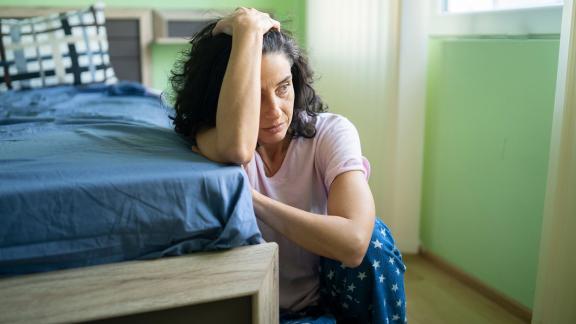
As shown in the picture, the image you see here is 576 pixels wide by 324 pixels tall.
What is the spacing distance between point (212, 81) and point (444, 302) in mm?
1319

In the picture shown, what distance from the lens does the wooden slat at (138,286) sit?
812 millimetres

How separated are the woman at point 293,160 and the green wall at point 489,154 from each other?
34.3 inches

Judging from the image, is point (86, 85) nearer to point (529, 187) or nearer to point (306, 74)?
point (306, 74)

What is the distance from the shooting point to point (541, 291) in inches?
63.5

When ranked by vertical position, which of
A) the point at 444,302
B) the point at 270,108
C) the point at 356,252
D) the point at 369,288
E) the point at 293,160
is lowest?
the point at 444,302

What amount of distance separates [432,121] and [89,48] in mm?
1492

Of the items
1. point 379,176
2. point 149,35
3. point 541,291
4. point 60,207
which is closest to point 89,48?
point 149,35

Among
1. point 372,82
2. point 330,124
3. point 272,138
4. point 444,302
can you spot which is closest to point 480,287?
point 444,302

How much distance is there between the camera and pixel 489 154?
2.04 meters

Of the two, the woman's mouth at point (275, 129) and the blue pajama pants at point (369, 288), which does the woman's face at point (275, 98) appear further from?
the blue pajama pants at point (369, 288)

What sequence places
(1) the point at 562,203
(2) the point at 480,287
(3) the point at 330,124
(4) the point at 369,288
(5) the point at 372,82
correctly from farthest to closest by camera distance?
1. (5) the point at 372,82
2. (2) the point at 480,287
3. (1) the point at 562,203
4. (3) the point at 330,124
5. (4) the point at 369,288

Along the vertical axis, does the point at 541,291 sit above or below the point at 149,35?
below

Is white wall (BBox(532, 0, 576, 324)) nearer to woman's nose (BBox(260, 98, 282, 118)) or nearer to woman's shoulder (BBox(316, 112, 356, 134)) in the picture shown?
woman's shoulder (BBox(316, 112, 356, 134))

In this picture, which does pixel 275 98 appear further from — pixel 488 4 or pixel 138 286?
pixel 488 4
